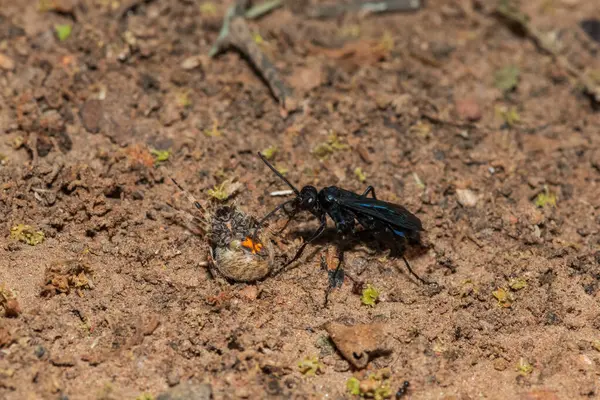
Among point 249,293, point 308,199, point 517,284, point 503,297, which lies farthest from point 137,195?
point 517,284

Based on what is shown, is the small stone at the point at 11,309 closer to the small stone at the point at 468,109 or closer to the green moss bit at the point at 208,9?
the green moss bit at the point at 208,9

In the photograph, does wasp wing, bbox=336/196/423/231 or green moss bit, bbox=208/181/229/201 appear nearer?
wasp wing, bbox=336/196/423/231

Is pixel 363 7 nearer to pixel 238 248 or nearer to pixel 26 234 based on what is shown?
pixel 238 248

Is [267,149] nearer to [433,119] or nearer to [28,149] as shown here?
[433,119]

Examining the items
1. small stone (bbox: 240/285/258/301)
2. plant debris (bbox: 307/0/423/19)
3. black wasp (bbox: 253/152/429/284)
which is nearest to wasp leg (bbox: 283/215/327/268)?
black wasp (bbox: 253/152/429/284)

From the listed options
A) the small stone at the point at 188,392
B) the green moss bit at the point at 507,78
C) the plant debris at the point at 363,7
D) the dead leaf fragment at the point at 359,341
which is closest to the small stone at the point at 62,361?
the small stone at the point at 188,392

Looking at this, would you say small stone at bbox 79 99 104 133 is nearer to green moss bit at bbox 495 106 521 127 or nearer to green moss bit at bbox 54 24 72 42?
green moss bit at bbox 54 24 72 42
